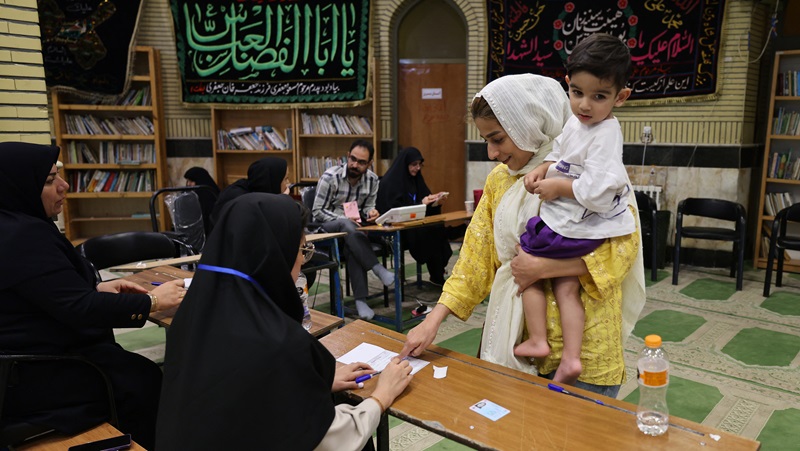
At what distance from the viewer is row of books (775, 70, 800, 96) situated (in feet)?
19.3

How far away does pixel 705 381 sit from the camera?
3.56 metres

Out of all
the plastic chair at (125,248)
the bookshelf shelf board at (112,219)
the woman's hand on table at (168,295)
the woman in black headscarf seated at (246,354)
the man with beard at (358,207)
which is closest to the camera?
the woman in black headscarf seated at (246,354)

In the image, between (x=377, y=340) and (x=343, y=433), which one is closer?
(x=343, y=433)

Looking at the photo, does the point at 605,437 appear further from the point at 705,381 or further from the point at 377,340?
the point at 705,381

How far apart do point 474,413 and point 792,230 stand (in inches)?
238

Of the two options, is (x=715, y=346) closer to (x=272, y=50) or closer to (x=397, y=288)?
(x=397, y=288)

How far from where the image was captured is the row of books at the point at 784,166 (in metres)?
6.08

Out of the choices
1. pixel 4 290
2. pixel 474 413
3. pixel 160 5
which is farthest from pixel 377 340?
pixel 160 5

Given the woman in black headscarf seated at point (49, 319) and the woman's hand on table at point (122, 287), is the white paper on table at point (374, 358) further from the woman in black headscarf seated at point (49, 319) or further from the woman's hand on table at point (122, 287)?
the woman's hand on table at point (122, 287)

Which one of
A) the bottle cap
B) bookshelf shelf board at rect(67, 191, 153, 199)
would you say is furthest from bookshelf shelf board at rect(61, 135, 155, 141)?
the bottle cap

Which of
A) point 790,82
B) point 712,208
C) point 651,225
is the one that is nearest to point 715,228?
point 712,208

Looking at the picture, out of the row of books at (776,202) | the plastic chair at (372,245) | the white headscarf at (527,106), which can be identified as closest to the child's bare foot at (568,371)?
the white headscarf at (527,106)

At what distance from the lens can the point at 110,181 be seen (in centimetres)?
778

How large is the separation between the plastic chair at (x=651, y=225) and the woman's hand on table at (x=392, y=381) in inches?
187
